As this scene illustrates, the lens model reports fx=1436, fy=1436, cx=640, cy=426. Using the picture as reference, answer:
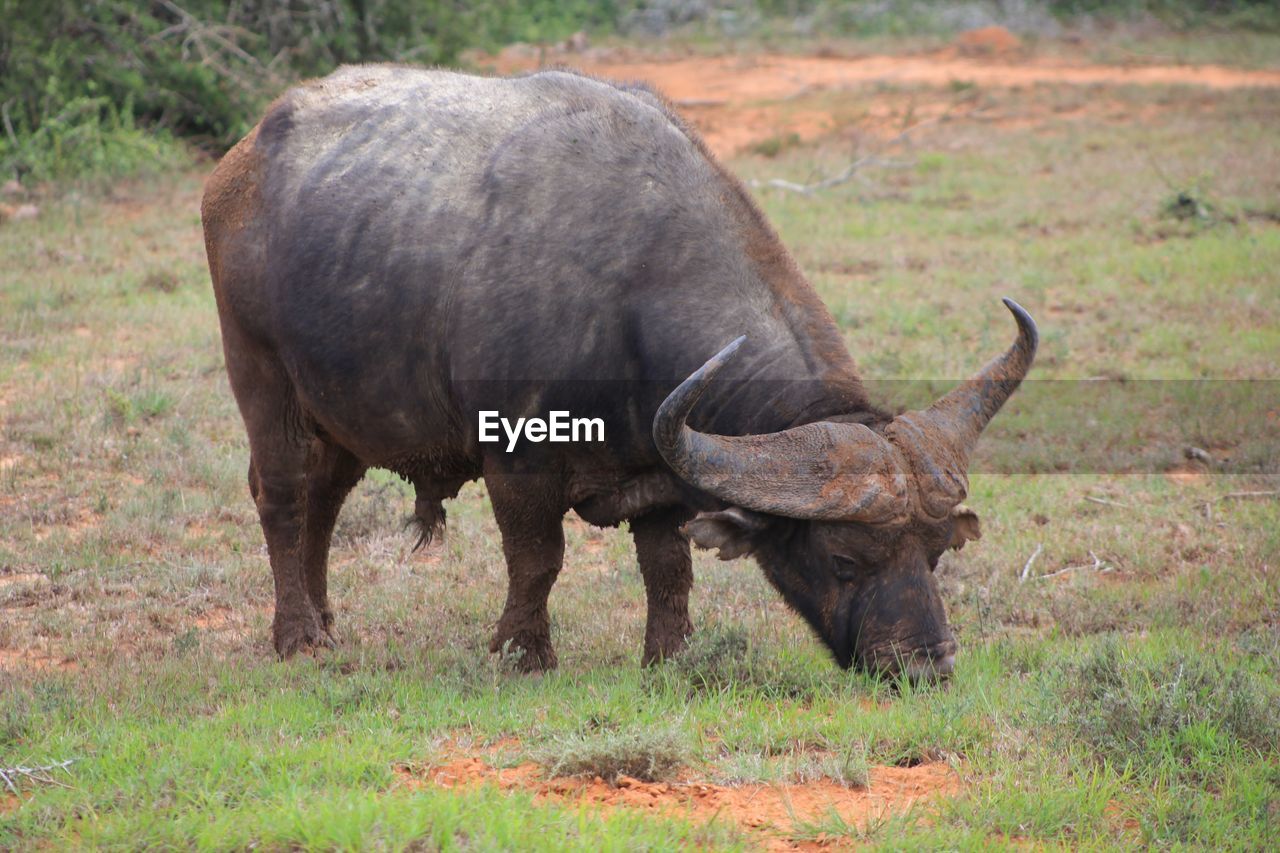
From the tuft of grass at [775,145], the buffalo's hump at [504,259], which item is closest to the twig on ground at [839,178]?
the tuft of grass at [775,145]

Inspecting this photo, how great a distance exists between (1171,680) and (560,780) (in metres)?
2.50

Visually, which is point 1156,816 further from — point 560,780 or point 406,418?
point 406,418

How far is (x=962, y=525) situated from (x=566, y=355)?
1.73 metres

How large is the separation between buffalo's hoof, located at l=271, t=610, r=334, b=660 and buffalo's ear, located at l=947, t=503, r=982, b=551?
3.04 m

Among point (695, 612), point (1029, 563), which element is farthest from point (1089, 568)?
point (695, 612)

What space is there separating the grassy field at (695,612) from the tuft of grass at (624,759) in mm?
10

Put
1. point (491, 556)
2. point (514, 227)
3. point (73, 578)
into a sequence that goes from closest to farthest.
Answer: point (514, 227) < point (73, 578) < point (491, 556)

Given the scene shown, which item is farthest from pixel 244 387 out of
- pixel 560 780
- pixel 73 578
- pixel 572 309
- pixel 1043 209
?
pixel 1043 209

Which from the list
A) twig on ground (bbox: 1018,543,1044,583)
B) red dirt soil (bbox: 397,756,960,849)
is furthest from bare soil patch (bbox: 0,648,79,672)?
twig on ground (bbox: 1018,543,1044,583)

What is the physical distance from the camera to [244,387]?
7016mm

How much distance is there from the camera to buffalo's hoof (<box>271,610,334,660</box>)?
6.81 metres

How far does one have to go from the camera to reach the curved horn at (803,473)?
5.30 meters

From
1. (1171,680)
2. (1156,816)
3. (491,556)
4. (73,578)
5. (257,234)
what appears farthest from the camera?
(491,556)

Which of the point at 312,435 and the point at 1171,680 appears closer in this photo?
the point at 1171,680
